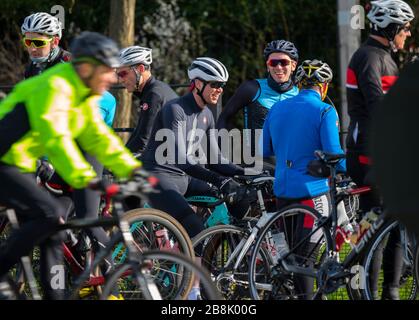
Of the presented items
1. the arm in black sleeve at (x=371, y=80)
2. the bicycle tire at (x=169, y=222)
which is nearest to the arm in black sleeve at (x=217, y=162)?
the bicycle tire at (x=169, y=222)

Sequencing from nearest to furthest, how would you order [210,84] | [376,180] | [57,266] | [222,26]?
[376,180] < [57,266] < [210,84] < [222,26]

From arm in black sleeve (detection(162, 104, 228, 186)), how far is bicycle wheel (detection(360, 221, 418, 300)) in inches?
64.4

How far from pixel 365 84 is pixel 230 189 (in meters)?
1.48

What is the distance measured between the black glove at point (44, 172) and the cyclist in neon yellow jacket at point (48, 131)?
1.87 m

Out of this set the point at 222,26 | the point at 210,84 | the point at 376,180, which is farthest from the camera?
the point at 222,26

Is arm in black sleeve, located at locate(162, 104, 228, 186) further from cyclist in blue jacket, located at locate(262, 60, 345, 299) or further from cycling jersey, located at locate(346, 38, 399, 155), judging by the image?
cycling jersey, located at locate(346, 38, 399, 155)

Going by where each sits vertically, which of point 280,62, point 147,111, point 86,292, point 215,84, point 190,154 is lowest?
point 86,292

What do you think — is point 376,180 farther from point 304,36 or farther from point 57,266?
point 304,36

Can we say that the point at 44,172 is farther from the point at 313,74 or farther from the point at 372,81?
the point at 372,81

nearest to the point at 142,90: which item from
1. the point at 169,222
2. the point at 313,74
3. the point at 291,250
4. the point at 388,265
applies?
the point at 313,74

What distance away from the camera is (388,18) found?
28.9ft
